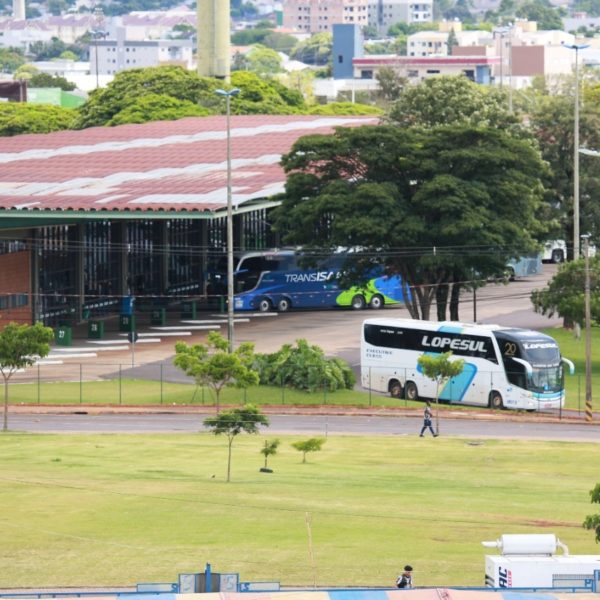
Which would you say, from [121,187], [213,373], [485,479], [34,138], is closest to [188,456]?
[213,373]

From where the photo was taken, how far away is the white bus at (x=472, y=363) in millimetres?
73500

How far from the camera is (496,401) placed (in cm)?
7494

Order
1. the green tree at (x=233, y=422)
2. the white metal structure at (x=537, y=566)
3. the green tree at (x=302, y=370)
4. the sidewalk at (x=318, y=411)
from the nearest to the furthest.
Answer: the white metal structure at (x=537, y=566) → the green tree at (x=233, y=422) → the sidewalk at (x=318, y=411) → the green tree at (x=302, y=370)

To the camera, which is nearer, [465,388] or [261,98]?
[465,388]

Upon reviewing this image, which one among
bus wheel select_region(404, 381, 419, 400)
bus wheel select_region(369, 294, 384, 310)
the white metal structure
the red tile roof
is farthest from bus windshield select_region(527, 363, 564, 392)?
the white metal structure

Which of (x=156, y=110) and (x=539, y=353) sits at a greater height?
(x=156, y=110)

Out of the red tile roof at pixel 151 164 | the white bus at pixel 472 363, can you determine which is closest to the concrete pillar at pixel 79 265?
the red tile roof at pixel 151 164

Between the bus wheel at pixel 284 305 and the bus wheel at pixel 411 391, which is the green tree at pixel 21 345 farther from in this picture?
the bus wheel at pixel 284 305

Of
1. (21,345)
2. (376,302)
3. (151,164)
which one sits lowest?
(376,302)

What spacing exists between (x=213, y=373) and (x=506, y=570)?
28.7 metres

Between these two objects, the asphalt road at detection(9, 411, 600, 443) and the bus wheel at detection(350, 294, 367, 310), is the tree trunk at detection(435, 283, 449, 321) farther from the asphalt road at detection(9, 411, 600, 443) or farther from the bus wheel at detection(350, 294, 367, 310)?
the bus wheel at detection(350, 294, 367, 310)

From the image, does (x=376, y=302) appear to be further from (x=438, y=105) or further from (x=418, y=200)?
(x=418, y=200)

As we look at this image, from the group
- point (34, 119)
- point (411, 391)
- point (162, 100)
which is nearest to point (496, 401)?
point (411, 391)

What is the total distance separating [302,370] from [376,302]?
Answer: 3331 centimetres
